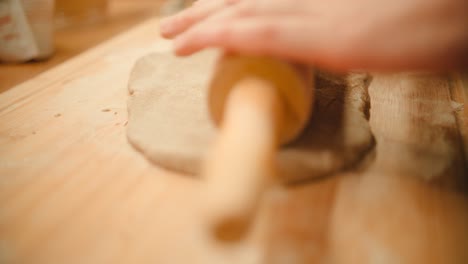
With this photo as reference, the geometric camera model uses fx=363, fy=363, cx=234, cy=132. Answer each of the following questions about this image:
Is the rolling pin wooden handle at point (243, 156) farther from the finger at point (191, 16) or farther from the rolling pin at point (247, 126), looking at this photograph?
the finger at point (191, 16)

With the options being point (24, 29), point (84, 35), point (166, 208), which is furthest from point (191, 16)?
point (84, 35)

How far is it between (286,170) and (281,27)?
211mm

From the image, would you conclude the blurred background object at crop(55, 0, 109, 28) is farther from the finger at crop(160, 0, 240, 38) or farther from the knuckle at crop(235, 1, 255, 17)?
the knuckle at crop(235, 1, 255, 17)

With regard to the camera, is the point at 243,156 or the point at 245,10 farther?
the point at 245,10

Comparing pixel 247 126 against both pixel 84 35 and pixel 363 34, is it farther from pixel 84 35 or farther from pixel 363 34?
pixel 84 35

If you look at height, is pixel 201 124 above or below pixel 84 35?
above

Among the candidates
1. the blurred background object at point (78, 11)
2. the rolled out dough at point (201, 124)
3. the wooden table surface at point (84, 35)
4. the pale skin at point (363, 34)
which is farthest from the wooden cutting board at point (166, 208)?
the blurred background object at point (78, 11)

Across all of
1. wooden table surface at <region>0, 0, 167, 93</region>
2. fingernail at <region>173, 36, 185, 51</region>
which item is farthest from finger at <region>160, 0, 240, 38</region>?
wooden table surface at <region>0, 0, 167, 93</region>

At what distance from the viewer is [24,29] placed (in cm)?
108

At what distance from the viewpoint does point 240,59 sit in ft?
A: 1.70

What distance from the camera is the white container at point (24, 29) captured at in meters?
1.05

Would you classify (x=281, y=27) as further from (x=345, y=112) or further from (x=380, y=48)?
(x=345, y=112)

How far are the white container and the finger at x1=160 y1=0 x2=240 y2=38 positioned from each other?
623 millimetres

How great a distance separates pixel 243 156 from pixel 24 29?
3.24 feet
